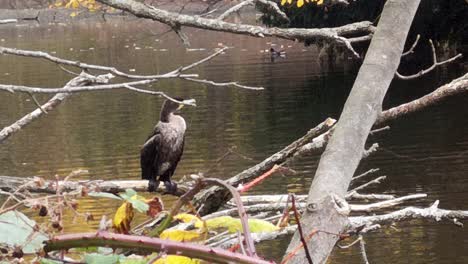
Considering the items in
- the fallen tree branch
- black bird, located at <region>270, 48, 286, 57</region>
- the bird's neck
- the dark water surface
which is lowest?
the dark water surface

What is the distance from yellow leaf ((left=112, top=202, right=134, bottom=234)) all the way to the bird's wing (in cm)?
520

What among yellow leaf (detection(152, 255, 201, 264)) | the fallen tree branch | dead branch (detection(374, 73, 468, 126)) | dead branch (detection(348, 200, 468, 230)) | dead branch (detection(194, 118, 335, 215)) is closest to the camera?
the fallen tree branch

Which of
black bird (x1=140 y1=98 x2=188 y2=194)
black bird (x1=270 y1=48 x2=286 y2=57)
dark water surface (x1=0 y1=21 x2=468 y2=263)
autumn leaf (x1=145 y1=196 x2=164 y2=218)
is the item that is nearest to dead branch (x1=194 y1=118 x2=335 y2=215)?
autumn leaf (x1=145 y1=196 x2=164 y2=218)

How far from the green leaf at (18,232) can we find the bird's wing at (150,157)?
5196 mm

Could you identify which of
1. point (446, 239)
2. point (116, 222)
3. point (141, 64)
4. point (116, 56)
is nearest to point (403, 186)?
point (446, 239)

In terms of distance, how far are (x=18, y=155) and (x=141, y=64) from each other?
1932cm

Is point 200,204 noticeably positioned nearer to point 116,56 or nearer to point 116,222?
point 116,222

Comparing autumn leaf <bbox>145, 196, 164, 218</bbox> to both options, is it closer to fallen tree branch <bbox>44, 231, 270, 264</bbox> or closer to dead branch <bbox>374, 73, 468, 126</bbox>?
fallen tree branch <bbox>44, 231, 270, 264</bbox>

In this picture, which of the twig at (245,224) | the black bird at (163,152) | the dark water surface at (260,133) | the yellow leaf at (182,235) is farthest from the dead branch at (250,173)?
the black bird at (163,152)

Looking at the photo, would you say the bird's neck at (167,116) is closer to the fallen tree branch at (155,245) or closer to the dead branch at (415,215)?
the dead branch at (415,215)

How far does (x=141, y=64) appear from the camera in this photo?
1494 inches

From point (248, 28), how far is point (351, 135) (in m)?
1.72

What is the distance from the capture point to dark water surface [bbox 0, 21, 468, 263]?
12414mm

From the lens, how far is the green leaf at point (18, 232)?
1.19 meters
